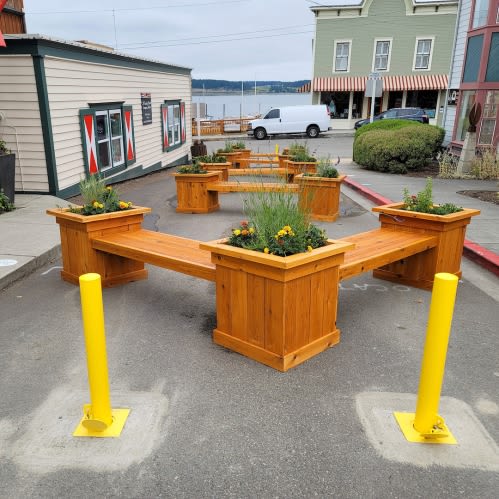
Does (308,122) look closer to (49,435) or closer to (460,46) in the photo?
(460,46)

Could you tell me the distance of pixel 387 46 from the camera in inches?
1292

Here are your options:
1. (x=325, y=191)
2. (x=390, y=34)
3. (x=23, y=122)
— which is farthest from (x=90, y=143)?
(x=390, y=34)

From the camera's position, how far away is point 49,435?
113 inches

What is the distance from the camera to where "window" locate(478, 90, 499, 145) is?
14.1 meters

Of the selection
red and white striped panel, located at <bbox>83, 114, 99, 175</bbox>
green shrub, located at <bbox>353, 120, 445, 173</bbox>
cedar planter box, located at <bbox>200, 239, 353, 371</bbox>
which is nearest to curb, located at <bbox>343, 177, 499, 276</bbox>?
cedar planter box, located at <bbox>200, 239, 353, 371</bbox>

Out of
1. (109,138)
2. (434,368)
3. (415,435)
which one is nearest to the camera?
(434,368)

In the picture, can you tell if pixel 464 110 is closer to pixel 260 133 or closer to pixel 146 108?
pixel 146 108

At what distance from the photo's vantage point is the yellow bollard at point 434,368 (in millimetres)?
2588

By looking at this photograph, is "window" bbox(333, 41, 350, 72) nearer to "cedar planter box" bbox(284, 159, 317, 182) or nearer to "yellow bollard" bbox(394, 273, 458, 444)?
"cedar planter box" bbox(284, 159, 317, 182)

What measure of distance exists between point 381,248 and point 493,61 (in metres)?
12.0

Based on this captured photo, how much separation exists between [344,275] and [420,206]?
1.93m

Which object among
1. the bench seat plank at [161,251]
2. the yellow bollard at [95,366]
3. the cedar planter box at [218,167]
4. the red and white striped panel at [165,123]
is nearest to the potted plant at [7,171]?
the cedar planter box at [218,167]

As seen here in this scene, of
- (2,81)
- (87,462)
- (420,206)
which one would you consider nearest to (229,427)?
(87,462)

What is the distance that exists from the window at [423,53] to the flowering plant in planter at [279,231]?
33.4 meters
